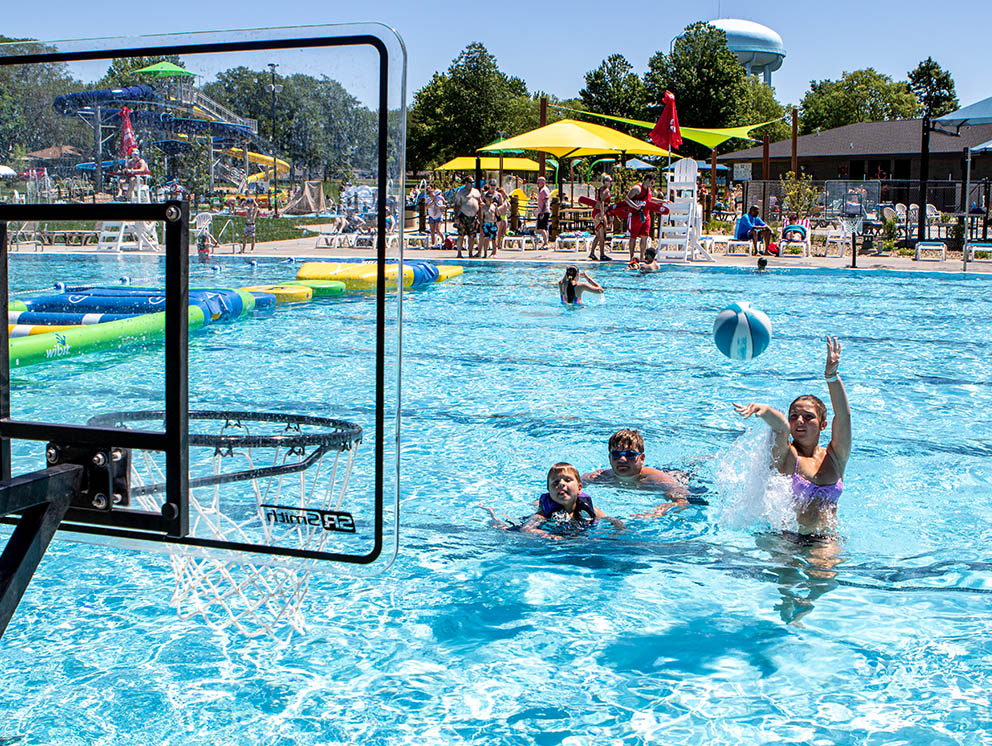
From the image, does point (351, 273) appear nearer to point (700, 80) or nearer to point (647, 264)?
point (647, 264)

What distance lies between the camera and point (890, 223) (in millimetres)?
24281

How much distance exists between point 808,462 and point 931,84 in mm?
87919

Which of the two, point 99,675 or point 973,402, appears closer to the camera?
point 99,675

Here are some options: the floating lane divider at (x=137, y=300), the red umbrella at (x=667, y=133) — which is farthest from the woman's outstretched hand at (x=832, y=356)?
the red umbrella at (x=667, y=133)

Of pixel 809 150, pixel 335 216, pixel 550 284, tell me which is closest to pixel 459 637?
pixel 335 216

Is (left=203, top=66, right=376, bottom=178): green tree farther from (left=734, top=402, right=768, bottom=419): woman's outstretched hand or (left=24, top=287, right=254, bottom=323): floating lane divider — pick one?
(left=734, top=402, right=768, bottom=419): woman's outstretched hand

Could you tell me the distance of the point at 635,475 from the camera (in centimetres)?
581

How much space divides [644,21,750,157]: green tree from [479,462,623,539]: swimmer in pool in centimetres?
4826

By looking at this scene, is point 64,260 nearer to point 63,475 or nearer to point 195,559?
point 195,559

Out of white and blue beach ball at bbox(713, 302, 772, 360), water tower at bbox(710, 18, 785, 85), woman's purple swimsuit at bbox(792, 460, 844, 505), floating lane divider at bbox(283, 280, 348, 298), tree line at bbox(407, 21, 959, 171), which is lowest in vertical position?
woman's purple swimsuit at bbox(792, 460, 844, 505)

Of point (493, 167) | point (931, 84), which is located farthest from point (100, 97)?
point (931, 84)

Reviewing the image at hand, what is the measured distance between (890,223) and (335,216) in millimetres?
24179

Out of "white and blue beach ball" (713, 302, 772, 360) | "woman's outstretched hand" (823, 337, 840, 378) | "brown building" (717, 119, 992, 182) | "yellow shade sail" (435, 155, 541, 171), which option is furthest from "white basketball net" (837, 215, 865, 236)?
"woman's outstretched hand" (823, 337, 840, 378)

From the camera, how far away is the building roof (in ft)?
138
